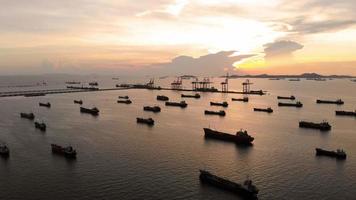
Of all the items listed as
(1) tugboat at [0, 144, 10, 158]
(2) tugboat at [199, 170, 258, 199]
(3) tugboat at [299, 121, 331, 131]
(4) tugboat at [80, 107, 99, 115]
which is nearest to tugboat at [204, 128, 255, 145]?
(2) tugboat at [199, 170, 258, 199]

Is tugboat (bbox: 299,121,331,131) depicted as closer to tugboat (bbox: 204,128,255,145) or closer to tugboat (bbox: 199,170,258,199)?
tugboat (bbox: 204,128,255,145)

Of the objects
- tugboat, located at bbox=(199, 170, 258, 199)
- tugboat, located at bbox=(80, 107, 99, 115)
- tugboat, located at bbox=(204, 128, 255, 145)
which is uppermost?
tugboat, located at bbox=(80, 107, 99, 115)

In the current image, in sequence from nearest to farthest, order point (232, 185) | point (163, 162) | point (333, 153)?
point (232, 185) < point (163, 162) < point (333, 153)

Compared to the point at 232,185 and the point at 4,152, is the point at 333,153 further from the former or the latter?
the point at 4,152

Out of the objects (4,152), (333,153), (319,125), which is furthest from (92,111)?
(333,153)

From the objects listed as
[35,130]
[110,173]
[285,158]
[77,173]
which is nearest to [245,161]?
[285,158]

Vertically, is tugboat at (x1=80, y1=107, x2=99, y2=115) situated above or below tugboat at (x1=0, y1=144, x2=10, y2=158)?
above

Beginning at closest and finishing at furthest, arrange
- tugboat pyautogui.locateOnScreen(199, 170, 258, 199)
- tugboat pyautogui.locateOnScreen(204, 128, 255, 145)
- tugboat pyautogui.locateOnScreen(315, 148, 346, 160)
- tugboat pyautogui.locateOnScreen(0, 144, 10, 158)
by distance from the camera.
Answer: tugboat pyautogui.locateOnScreen(199, 170, 258, 199) < tugboat pyautogui.locateOnScreen(0, 144, 10, 158) < tugboat pyautogui.locateOnScreen(315, 148, 346, 160) < tugboat pyautogui.locateOnScreen(204, 128, 255, 145)

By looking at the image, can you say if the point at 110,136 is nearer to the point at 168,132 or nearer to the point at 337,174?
the point at 168,132
